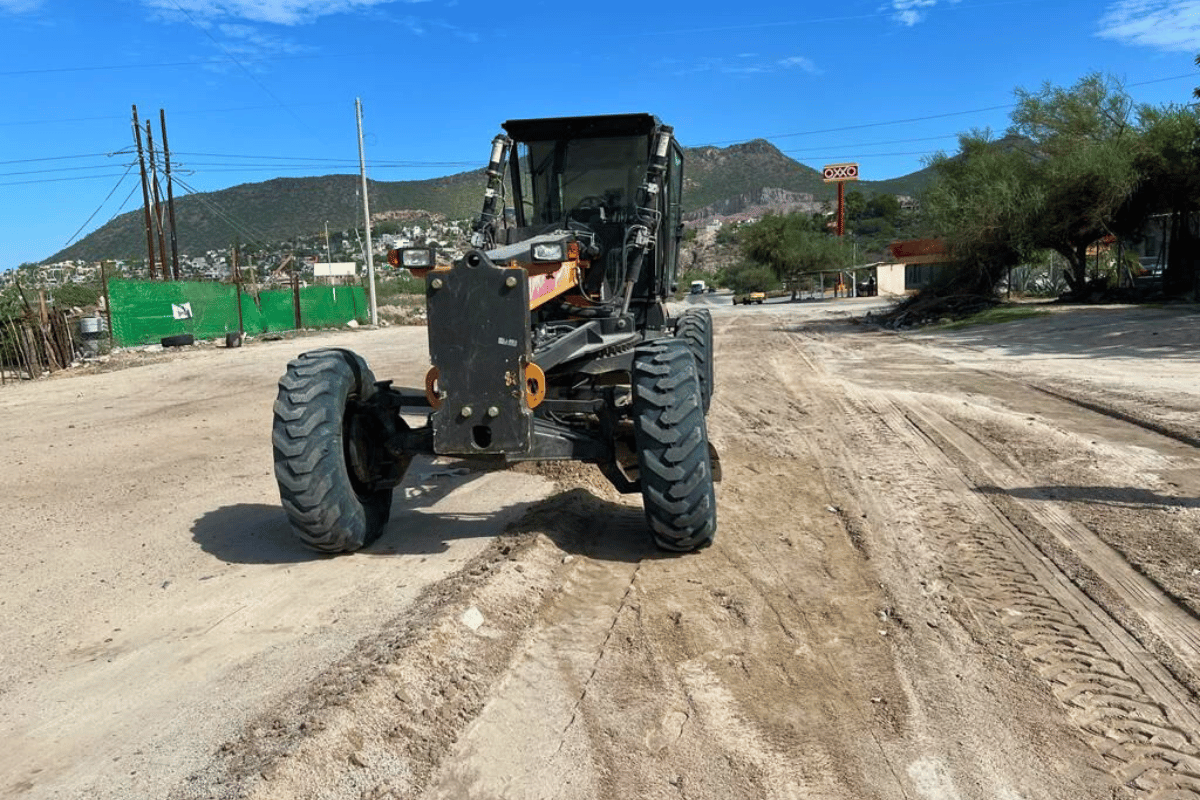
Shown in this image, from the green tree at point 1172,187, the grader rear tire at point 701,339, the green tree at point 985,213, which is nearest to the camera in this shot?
the grader rear tire at point 701,339

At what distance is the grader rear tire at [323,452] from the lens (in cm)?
507

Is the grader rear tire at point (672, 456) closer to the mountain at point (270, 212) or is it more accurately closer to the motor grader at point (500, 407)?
the motor grader at point (500, 407)

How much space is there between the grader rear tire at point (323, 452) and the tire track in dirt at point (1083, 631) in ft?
11.4

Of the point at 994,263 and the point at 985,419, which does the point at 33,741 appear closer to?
the point at 985,419

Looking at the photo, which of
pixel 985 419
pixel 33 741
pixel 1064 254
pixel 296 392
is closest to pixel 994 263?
pixel 1064 254

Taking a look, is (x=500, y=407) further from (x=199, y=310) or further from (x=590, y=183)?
(x=199, y=310)

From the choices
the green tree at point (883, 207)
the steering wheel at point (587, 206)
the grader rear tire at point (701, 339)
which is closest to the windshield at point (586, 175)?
the steering wheel at point (587, 206)

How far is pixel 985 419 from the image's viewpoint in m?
9.55

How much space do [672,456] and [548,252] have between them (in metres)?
1.53

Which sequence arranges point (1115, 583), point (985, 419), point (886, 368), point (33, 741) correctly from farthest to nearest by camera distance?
point (886, 368) → point (985, 419) → point (1115, 583) → point (33, 741)

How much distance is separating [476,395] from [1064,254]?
1099 inches

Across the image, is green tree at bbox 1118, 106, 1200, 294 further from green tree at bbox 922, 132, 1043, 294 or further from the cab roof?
the cab roof

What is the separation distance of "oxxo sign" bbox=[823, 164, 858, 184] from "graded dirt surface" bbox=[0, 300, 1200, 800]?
8580cm

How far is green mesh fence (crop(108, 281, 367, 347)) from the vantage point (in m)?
21.8
